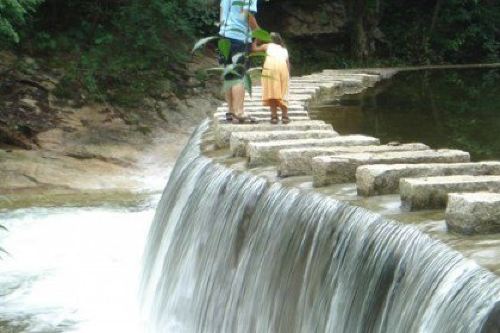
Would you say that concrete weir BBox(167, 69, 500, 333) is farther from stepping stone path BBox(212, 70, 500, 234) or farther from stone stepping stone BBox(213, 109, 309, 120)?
stone stepping stone BBox(213, 109, 309, 120)

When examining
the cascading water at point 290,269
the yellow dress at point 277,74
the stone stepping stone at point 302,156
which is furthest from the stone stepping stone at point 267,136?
the stone stepping stone at point 302,156

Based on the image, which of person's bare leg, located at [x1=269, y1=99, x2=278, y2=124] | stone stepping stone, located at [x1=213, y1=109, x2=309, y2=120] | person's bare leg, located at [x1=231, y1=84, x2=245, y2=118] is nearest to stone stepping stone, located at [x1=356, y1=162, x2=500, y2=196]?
person's bare leg, located at [x1=269, y1=99, x2=278, y2=124]

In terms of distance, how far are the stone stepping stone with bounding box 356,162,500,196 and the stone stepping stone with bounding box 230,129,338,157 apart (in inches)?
81.0

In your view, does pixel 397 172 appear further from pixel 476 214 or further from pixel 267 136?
pixel 267 136

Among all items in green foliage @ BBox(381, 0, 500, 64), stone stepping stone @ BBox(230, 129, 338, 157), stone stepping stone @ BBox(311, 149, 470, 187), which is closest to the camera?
stone stepping stone @ BBox(311, 149, 470, 187)

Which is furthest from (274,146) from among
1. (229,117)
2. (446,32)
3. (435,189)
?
(446,32)

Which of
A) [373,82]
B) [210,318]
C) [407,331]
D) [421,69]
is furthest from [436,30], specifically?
[407,331]

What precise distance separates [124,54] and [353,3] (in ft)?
23.8

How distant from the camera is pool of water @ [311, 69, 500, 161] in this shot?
8.20 m

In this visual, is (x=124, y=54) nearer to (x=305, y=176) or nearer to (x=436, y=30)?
(x=436, y=30)

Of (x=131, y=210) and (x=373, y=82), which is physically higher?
(x=373, y=82)

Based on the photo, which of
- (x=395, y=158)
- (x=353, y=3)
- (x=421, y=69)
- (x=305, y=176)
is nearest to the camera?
(x=395, y=158)

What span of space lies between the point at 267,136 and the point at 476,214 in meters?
3.30

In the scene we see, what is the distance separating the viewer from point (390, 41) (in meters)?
22.4
